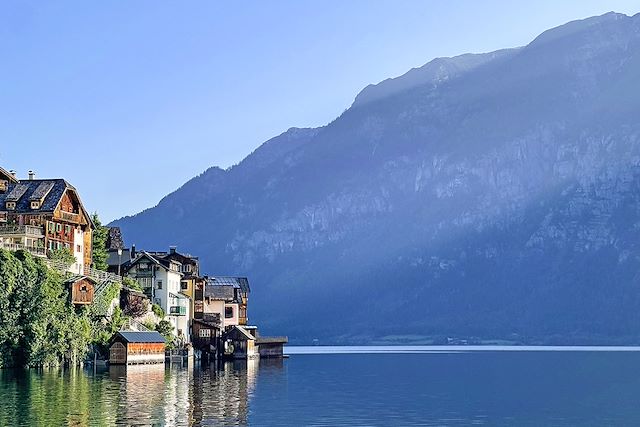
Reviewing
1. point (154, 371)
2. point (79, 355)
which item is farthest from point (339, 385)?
point (79, 355)

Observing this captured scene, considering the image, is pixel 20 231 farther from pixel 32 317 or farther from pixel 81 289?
pixel 32 317

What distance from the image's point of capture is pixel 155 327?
474 feet

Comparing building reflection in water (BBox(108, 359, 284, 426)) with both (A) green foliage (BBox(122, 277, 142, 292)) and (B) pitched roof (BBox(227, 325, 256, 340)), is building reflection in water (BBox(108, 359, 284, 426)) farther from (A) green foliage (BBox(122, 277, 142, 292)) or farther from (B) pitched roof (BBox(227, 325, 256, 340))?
(B) pitched roof (BBox(227, 325, 256, 340))

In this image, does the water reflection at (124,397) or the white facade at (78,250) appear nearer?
the water reflection at (124,397)

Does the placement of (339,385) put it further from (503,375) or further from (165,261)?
(165,261)

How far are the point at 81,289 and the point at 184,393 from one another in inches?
1672

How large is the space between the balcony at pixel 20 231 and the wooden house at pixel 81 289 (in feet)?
33.9

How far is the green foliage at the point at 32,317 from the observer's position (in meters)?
108

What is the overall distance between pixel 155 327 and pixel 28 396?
6793 centimetres

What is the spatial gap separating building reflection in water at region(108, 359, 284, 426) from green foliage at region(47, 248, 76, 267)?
55.3ft

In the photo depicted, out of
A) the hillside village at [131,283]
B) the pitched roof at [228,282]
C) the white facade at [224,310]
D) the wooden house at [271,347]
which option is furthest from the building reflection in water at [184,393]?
the pitched roof at [228,282]

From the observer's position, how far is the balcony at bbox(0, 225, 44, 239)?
5079 inches

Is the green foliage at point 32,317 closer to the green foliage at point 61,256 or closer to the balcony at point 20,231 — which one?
the green foliage at point 61,256

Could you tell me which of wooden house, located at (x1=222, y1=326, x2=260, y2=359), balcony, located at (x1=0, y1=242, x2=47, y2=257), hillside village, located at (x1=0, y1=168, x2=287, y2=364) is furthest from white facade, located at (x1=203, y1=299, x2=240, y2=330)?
balcony, located at (x1=0, y1=242, x2=47, y2=257)
